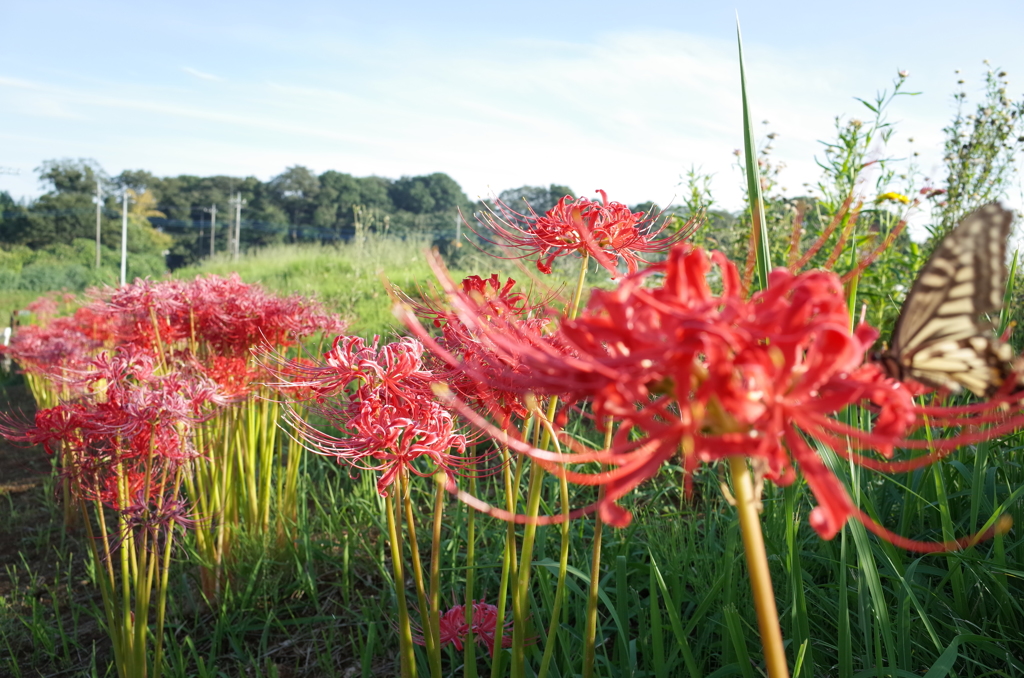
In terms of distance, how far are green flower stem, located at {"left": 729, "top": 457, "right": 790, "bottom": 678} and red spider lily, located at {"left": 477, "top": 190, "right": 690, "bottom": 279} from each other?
1041 millimetres

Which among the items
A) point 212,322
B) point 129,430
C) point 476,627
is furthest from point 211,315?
point 476,627

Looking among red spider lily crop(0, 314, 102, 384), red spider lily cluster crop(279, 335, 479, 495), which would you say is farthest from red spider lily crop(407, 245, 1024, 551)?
red spider lily crop(0, 314, 102, 384)

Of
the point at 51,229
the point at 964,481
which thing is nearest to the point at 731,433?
the point at 964,481

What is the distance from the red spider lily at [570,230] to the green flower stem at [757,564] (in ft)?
3.41

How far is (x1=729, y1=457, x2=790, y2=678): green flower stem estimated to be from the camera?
0.84 m

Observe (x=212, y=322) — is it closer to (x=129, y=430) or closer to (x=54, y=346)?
(x=129, y=430)

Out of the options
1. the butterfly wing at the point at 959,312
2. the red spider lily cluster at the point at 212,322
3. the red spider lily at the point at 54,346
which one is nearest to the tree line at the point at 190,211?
the red spider lily at the point at 54,346

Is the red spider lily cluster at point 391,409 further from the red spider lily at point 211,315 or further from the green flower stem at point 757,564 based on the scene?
the red spider lily at point 211,315

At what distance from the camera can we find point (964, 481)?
107 inches

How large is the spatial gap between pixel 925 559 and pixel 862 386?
2142 mm

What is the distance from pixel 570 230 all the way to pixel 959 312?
95 centimetres

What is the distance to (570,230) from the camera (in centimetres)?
186

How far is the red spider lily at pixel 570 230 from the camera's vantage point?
1.88 meters

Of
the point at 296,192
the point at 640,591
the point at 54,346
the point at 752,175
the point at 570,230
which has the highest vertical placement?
the point at 296,192
